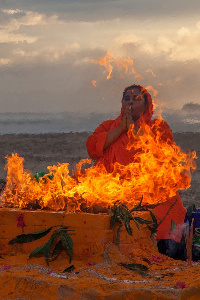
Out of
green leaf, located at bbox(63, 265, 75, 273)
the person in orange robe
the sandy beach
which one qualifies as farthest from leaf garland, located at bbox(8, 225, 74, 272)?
the sandy beach

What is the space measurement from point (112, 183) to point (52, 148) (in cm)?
1346

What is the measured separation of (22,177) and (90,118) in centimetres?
2643

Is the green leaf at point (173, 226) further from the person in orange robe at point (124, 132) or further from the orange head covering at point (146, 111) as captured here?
the orange head covering at point (146, 111)

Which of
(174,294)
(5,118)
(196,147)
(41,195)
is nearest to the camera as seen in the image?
(174,294)

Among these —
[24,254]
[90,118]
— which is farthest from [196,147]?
[24,254]

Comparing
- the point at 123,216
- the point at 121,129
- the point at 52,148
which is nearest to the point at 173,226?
the point at 123,216

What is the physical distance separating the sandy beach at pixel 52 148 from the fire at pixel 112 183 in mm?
5801

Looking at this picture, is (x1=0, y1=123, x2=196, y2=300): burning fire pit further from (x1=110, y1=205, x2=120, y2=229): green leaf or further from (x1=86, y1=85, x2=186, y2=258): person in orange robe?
(x1=86, y1=85, x2=186, y2=258): person in orange robe

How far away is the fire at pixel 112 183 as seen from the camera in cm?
543

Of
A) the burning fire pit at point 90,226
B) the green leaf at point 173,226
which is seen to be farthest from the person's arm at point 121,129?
the green leaf at point 173,226

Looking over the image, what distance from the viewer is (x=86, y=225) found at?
5.01 metres

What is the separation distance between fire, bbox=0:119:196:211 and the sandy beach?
580 cm

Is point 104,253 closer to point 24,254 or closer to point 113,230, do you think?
point 113,230

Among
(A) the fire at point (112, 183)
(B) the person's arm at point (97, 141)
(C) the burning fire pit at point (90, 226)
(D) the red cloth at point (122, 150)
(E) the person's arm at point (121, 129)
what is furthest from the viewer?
(B) the person's arm at point (97, 141)
